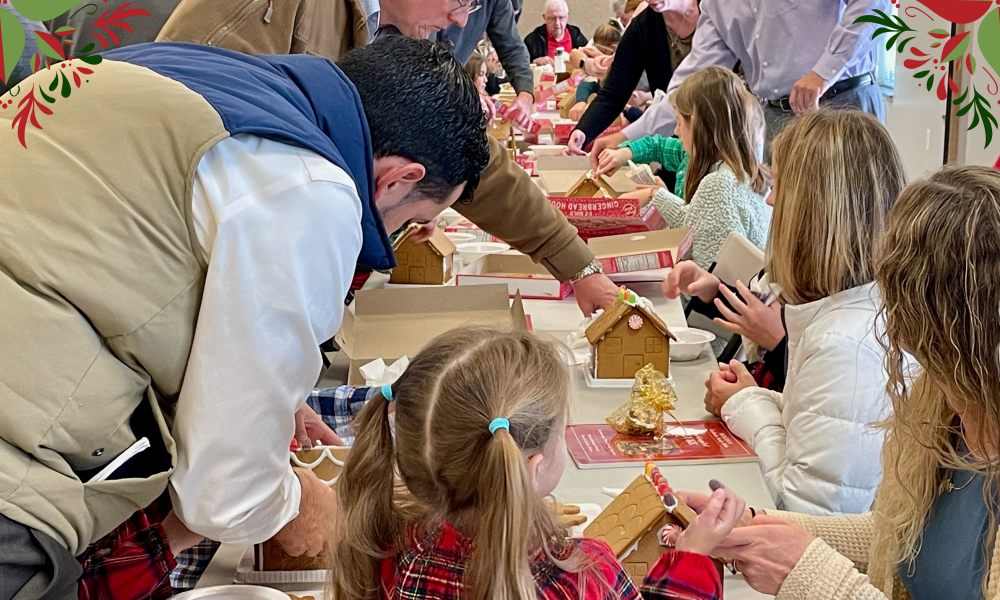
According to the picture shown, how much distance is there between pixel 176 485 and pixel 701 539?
0.64m

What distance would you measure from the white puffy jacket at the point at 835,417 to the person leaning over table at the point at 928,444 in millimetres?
Result: 95

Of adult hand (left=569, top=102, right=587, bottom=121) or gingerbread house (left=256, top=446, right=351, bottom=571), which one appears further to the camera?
adult hand (left=569, top=102, right=587, bottom=121)

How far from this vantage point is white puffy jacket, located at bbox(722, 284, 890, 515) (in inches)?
63.6

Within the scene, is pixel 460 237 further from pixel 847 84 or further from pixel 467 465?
pixel 467 465

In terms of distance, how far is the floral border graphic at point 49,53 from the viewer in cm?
110

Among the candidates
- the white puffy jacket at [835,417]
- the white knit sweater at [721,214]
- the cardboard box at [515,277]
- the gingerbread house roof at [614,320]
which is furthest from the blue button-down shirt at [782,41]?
the white puffy jacket at [835,417]

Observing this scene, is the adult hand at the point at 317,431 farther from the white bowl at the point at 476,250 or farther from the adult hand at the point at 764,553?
Answer: the white bowl at the point at 476,250

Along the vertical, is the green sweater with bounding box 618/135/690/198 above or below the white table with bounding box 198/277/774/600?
below

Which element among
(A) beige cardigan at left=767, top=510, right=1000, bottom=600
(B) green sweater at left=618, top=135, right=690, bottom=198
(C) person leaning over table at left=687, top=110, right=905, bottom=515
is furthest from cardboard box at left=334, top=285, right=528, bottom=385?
(B) green sweater at left=618, top=135, right=690, bottom=198

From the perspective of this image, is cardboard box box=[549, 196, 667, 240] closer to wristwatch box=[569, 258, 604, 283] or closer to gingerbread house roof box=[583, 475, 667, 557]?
wristwatch box=[569, 258, 604, 283]

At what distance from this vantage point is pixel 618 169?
4434 millimetres

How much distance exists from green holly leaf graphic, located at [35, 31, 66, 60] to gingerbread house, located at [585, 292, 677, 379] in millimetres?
1173

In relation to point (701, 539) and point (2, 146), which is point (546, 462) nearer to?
point (701, 539)

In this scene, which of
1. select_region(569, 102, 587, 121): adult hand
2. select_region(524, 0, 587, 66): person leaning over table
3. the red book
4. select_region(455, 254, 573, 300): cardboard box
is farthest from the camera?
select_region(524, 0, 587, 66): person leaning over table
